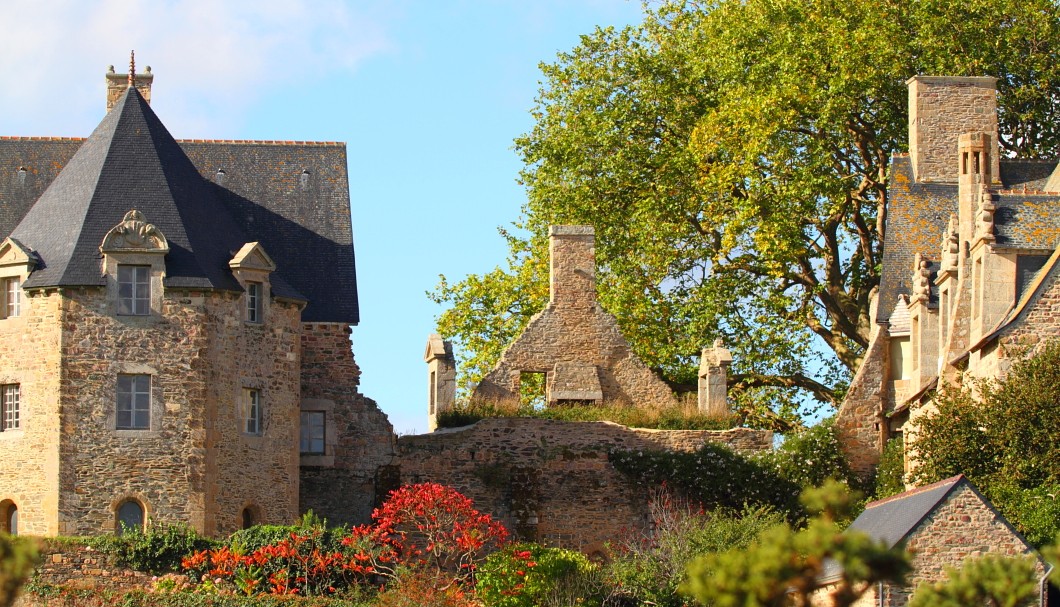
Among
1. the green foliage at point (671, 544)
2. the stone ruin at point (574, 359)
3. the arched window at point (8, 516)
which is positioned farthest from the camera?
the stone ruin at point (574, 359)

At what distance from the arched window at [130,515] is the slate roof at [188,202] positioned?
3.83 meters

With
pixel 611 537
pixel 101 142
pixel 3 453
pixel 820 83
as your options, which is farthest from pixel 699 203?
pixel 3 453

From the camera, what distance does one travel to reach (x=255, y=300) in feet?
126

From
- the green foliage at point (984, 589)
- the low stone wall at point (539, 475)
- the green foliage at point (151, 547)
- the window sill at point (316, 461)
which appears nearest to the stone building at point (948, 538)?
the low stone wall at point (539, 475)

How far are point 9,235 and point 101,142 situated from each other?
8.38 ft

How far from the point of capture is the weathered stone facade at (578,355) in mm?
41781

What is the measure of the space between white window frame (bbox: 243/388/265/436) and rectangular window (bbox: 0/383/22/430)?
3824 millimetres

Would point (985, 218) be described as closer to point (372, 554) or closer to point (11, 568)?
point (372, 554)

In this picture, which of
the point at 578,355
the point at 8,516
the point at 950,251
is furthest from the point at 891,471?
the point at 8,516

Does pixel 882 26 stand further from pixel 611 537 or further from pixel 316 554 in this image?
pixel 316 554

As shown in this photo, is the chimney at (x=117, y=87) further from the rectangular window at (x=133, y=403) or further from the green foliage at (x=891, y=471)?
the green foliage at (x=891, y=471)

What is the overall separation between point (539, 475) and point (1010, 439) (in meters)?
8.68

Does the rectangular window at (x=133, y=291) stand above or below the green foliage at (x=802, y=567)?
above

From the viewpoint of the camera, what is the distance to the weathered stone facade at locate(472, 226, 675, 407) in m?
41.8
